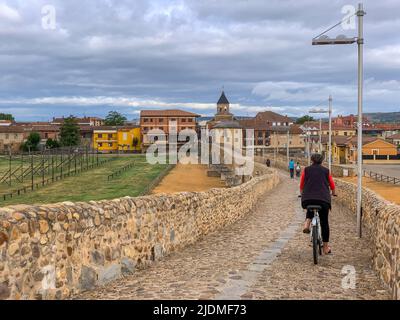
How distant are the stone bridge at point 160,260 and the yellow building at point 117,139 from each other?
114 m

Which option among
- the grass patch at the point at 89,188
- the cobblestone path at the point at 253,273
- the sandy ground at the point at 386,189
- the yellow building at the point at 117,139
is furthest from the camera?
the yellow building at the point at 117,139

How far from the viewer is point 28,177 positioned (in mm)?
62594

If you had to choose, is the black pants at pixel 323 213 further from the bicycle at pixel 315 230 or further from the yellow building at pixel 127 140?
the yellow building at pixel 127 140

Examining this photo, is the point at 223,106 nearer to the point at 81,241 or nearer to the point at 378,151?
the point at 378,151

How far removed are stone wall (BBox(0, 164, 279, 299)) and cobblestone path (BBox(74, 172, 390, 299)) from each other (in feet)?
0.85

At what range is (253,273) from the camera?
754 centimetres

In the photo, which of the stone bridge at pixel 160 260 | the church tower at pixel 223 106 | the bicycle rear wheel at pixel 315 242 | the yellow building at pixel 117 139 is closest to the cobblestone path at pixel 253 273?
the stone bridge at pixel 160 260

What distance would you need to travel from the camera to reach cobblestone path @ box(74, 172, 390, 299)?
6328mm

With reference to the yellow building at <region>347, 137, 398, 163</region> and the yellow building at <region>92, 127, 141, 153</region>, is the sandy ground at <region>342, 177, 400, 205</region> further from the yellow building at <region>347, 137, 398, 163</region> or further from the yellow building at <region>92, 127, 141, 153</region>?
the yellow building at <region>92, 127, 141, 153</region>

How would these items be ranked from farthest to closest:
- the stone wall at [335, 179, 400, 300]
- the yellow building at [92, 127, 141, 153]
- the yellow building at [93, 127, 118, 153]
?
the yellow building at [93, 127, 118, 153] < the yellow building at [92, 127, 141, 153] < the stone wall at [335, 179, 400, 300]

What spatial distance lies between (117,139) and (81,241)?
120m

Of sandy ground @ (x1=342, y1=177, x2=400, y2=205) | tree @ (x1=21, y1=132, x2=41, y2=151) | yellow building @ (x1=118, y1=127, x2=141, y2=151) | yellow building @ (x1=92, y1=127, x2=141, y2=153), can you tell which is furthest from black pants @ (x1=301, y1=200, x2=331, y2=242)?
yellow building @ (x1=118, y1=127, x2=141, y2=151)

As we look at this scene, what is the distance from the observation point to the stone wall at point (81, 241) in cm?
519
